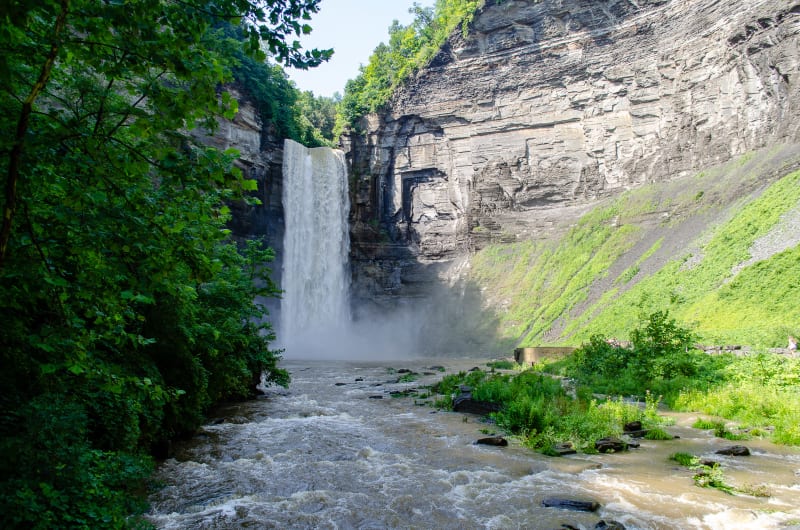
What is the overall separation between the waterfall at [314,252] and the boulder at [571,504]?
36.9 meters

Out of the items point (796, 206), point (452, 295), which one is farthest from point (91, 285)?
point (452, 295)

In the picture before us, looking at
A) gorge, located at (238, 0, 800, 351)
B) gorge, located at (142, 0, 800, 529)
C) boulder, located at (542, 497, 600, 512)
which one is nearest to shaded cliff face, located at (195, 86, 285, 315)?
gorge, located at (142, 0, 800, 529)

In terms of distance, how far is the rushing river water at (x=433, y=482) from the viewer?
6.24m

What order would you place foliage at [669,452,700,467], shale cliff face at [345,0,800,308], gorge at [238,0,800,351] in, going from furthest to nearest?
shale cliff face at [345,0,800,308]
gorge at [238,0,800,351]
foliage at [669,452,700,467]

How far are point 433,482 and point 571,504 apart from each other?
2.12 meters

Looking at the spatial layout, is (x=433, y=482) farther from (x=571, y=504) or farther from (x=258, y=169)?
(x=258, y=169)

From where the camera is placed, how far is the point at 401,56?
56906mm

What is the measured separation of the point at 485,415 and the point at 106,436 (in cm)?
894

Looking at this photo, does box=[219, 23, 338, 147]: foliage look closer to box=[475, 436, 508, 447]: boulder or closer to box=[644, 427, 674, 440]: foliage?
box=[475, 436, 508, 447]: boulder

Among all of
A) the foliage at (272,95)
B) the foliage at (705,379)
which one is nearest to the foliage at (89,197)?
the foliage at (705,379)

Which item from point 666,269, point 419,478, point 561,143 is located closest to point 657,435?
point 419,478

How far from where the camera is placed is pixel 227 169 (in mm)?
3822

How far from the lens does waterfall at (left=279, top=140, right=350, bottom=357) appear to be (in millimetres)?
44188

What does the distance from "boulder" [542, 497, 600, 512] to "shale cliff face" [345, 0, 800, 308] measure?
39.0m
